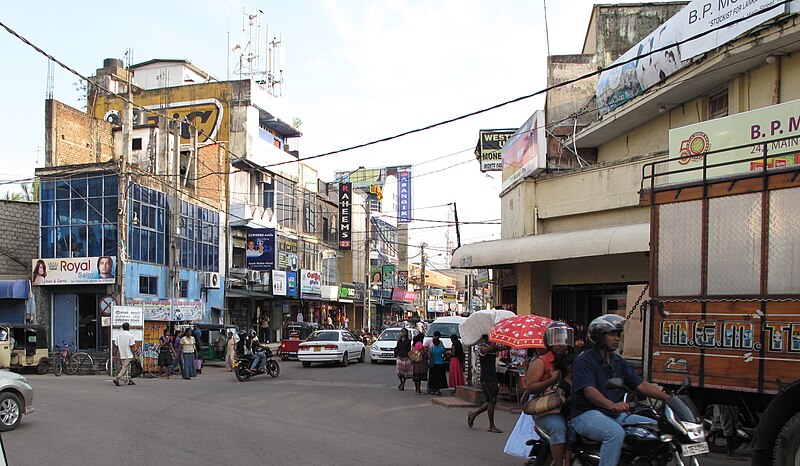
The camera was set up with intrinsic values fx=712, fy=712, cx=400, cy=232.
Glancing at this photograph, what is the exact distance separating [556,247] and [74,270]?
20394mm

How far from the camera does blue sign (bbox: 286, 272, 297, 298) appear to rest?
42047 mm

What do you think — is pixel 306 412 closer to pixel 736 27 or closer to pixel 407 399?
pixel 407 399

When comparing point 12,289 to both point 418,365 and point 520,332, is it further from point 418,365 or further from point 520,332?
point 520,332

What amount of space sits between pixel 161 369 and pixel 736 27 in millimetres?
19310

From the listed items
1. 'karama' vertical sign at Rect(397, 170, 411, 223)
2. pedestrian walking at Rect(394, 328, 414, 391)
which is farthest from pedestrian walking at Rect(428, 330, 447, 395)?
'karama' vertical sign at Rect(397, 170, 411, 223)

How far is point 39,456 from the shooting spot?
9.19 metres

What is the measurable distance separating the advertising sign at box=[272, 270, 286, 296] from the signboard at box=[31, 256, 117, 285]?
13085 mm

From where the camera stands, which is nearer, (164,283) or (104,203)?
(104,203)

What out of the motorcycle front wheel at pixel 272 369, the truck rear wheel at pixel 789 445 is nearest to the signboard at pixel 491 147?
the motorcycle front wheel at pixel 272 369

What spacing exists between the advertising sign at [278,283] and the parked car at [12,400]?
28.6m

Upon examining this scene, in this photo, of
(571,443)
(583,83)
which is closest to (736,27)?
(583,83)

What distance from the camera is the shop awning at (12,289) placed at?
28562mm

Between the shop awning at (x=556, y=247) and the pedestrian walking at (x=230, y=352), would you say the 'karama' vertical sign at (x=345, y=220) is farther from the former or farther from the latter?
the shop awning at (x=556, y=247)

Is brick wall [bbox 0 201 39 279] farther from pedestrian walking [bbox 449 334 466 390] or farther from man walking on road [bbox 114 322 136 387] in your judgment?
pedestrian walking [bbox 449 334 466 390]
